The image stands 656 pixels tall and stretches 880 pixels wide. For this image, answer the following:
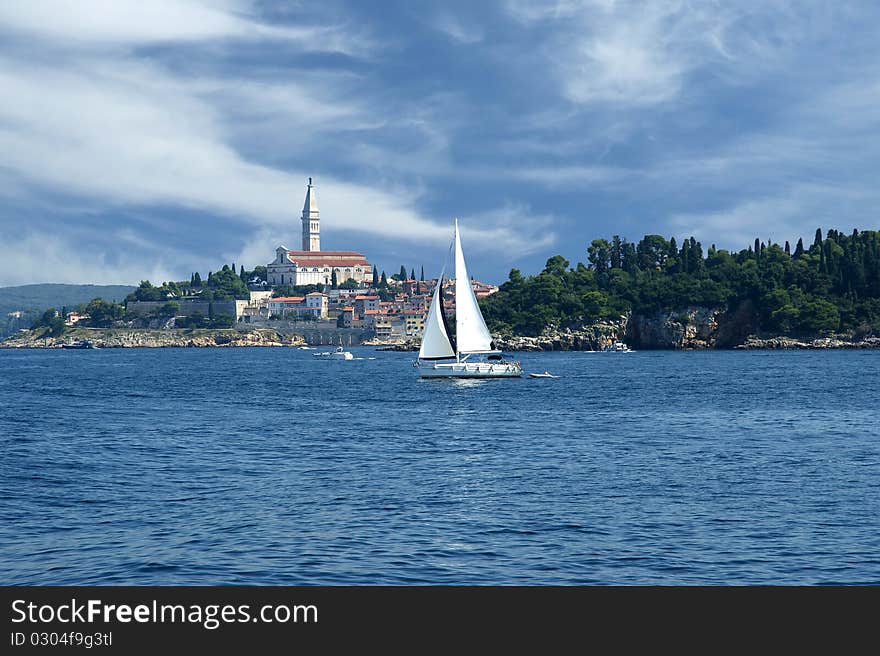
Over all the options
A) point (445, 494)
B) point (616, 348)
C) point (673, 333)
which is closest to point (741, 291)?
point (673, 333)

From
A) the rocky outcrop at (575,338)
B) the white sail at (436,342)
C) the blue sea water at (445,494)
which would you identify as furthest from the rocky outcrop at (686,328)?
the blue sea water at (445,494)

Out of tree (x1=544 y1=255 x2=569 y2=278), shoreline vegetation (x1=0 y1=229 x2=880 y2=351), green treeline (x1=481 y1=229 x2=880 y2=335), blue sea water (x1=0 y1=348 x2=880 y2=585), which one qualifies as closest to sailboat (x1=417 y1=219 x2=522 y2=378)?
blue sea water (x1=0 y1=348 x2=880 y2=585)

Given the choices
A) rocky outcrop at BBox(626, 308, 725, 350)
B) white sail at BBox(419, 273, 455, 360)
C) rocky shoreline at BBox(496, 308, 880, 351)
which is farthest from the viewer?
rocky outcrop at BBox(626, 308, 725, 350)

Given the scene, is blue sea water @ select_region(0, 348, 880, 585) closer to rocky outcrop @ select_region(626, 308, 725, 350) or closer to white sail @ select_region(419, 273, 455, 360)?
white sail @ select_region(419, 273, 455, 360)

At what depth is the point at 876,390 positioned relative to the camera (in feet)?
200

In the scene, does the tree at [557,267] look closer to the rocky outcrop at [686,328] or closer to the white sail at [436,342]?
the rocky outcrop at [686,328]

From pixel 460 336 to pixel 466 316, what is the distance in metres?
1.52

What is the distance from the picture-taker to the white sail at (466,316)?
69.9 meters

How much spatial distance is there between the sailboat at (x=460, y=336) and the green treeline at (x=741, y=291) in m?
96.8

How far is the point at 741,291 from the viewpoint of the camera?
16850 cm

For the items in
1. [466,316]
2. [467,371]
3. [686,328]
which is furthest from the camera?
Answer: [686,328]

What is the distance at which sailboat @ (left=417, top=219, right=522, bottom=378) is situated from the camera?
69.9m

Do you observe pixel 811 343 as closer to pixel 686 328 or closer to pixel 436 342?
pixel 686 328
